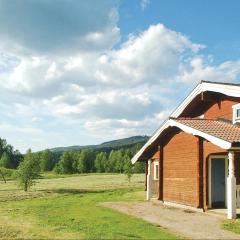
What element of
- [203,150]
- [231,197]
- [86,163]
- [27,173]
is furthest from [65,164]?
[231,197]

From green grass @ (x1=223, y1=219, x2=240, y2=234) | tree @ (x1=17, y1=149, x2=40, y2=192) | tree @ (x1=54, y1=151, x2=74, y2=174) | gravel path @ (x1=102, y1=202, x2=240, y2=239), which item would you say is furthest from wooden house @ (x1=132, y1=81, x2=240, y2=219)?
tree @ (x1=54, y1=151, x2=74, y2=174)

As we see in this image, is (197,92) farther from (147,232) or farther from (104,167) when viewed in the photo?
(104,167)

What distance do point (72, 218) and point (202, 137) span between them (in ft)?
20.4

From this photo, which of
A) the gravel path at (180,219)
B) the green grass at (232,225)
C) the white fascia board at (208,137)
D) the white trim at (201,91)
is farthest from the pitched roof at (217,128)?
the gravel path at (180,219)

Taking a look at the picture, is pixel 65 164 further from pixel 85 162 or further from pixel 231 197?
pixel 231 197

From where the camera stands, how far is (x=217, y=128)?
18266 millimetres

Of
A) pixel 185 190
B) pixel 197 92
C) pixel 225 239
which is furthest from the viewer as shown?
pixel 197 92

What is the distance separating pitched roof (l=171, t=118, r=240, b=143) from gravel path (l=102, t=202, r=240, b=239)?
298cm

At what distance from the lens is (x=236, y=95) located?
62.1 ft

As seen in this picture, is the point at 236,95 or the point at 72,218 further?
the point at 236,95

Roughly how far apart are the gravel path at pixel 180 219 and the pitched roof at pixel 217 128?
2981 millimetres

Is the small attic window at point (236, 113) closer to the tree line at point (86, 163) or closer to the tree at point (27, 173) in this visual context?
the tree at point (27, 173)

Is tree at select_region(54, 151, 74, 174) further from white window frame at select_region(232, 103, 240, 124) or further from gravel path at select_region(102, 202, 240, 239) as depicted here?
white window frame at select_region(232, 103, 240, 124)

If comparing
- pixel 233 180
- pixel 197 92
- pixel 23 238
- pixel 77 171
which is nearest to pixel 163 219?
pixel 233 180
